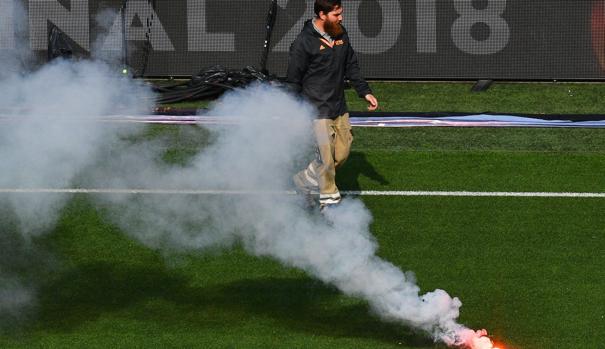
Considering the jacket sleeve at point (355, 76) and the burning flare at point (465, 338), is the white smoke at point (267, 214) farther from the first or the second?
the jacket sleeve at point (355, 76)

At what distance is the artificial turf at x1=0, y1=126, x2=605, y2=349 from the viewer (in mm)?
8820

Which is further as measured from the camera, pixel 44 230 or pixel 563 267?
pixel 44 230

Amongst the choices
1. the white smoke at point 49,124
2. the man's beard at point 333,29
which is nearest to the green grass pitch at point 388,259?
the white smoke at point 49,124

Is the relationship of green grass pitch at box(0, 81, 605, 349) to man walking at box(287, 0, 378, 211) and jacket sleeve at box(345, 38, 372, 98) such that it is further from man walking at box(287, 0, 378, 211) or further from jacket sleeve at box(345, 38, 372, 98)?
jacket sleeve at box(345, 38, 372, 98)

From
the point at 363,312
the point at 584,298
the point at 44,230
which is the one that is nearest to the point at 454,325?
the point at 363,312

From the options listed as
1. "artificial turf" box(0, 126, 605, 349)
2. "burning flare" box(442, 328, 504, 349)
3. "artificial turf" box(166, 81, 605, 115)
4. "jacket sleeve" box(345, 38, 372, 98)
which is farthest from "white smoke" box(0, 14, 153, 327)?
"artificial turf" box(166, 81, 605, 115)

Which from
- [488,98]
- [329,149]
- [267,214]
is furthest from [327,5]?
[488,98]

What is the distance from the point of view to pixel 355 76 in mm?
11828

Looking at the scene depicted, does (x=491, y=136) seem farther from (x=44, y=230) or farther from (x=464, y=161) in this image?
(x=44, y=230)

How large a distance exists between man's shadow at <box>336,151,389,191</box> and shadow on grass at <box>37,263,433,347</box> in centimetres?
336

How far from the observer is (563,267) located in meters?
10.5

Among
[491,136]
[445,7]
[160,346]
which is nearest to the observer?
[160,346]

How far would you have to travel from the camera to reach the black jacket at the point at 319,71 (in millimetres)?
11602

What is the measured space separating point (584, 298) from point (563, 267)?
868mm
